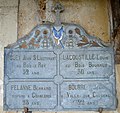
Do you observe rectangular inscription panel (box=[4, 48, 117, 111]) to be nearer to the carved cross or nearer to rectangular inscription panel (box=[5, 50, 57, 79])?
rectangular inscription panel (box=[5, 50, 57, 79])

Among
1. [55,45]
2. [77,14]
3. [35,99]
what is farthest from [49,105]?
[77,14]

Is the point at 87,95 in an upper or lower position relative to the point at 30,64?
lower

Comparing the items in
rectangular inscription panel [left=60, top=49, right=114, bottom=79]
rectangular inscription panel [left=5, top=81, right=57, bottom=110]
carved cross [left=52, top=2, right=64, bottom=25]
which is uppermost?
carved cross [left=52, top=2, right=64, bottom=25]

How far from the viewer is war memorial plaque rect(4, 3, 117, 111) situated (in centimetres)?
257

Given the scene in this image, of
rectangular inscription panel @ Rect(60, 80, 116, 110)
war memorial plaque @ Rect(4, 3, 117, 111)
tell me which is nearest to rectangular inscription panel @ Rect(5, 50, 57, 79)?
war memorial plaque @ Rect(4, 3, 117, 111)

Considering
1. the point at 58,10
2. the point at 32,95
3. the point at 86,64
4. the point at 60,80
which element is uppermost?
the point at 58,10

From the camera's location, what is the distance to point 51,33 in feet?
8.71

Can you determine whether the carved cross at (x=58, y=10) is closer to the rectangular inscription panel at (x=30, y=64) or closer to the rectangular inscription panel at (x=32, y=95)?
the rectangular inscription panel at (x=30, y=64)

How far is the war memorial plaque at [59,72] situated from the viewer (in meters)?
2.57

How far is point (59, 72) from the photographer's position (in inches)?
102

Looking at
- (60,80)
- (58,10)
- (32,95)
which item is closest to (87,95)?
(60,80)

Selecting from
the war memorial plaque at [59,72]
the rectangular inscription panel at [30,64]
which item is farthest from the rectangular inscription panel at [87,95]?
the rectangular inscription panel at [30,64]

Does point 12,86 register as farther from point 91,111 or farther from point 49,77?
point 91,111

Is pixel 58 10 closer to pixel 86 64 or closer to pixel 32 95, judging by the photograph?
pixel 86 64
